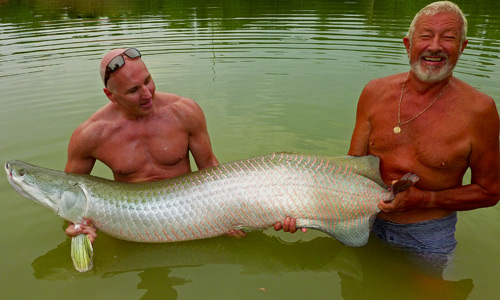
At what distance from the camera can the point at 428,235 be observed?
2895mm

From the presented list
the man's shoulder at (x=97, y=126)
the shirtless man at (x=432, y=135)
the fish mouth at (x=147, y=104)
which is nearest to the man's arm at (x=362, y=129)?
the shirtless man at (x=432, y=135)

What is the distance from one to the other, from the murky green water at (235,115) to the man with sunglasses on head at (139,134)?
0.71 m

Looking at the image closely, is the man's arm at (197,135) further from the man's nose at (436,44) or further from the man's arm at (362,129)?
the man's nose at (436,44)

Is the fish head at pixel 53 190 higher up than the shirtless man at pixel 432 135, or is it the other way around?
the shirtless man at pixel 432 135

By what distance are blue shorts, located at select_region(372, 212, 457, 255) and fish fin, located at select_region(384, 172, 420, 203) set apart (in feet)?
1.54

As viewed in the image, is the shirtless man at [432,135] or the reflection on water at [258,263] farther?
the reflection on water at [258,263]

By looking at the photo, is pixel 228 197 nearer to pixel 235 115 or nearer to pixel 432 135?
pixel 432 135

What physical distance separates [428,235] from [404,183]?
63cm

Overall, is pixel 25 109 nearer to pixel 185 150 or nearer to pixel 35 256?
pixel 35 256

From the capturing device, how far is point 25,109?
6.64m

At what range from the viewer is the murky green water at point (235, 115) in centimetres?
314

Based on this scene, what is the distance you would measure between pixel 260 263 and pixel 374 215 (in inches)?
42.5

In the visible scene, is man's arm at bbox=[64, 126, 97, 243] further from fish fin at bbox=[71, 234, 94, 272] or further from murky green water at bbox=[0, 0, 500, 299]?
murky green water at bbox=[0, 0, 500, 299]

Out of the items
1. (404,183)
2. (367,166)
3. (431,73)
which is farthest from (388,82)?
(404,183)
